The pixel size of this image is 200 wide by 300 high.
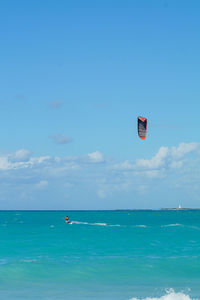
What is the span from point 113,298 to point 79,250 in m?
21.9

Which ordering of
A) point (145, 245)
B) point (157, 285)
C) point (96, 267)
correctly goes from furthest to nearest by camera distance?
point (145, 245) < point (96, 267) < point (157, 285)

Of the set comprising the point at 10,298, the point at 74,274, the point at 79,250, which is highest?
the point at 79,250

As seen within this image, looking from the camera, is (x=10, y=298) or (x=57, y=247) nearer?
(x=10, y=298)

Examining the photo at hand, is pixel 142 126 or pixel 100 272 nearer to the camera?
pixel 100 272

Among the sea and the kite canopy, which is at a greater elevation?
the kite canopy

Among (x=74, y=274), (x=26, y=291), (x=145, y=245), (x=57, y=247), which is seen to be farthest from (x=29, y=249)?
(x=26, y=291)

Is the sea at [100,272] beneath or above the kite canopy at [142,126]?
beneath

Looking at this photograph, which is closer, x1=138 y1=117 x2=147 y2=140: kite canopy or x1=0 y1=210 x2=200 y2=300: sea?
x1=0 y1=210 x2=200 y2=300: sea

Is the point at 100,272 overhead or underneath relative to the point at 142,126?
underneath

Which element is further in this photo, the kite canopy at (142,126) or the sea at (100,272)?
the kite canopy at (142,126)

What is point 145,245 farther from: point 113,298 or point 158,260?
point 113,298

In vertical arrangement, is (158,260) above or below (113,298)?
above

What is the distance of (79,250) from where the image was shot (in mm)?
45125

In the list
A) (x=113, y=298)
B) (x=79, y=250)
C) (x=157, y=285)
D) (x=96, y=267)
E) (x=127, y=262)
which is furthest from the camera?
(x=79, y=250)
